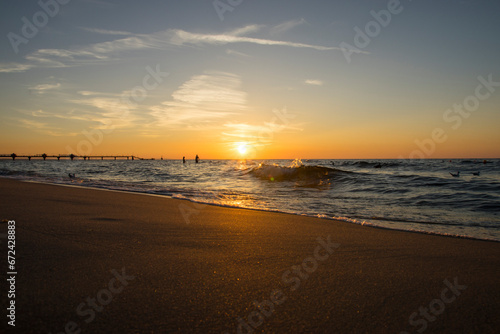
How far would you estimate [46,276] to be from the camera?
2361mm

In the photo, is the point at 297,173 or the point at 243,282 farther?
the point at 297,173

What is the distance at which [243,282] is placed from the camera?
246cm

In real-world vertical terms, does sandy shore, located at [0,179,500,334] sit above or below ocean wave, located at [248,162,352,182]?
below

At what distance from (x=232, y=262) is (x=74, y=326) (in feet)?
4.94

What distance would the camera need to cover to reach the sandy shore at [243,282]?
1865 millimetres

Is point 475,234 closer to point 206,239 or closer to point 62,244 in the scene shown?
point 206,239

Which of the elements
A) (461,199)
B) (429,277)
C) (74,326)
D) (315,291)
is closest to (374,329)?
(315,291)

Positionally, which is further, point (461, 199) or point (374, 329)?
point (461, 199)

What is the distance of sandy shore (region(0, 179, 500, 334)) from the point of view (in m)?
1.87

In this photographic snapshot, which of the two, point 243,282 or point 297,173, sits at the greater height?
point 297,173

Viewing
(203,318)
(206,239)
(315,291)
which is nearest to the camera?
(203,318)

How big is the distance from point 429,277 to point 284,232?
2123 millimetres

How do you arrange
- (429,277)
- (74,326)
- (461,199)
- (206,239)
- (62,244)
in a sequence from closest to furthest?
(74,326) < (429,277) < (62,244) < (206,239) < (461,199)

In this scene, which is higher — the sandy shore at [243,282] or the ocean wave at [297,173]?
the ocean wave at [297,173]
